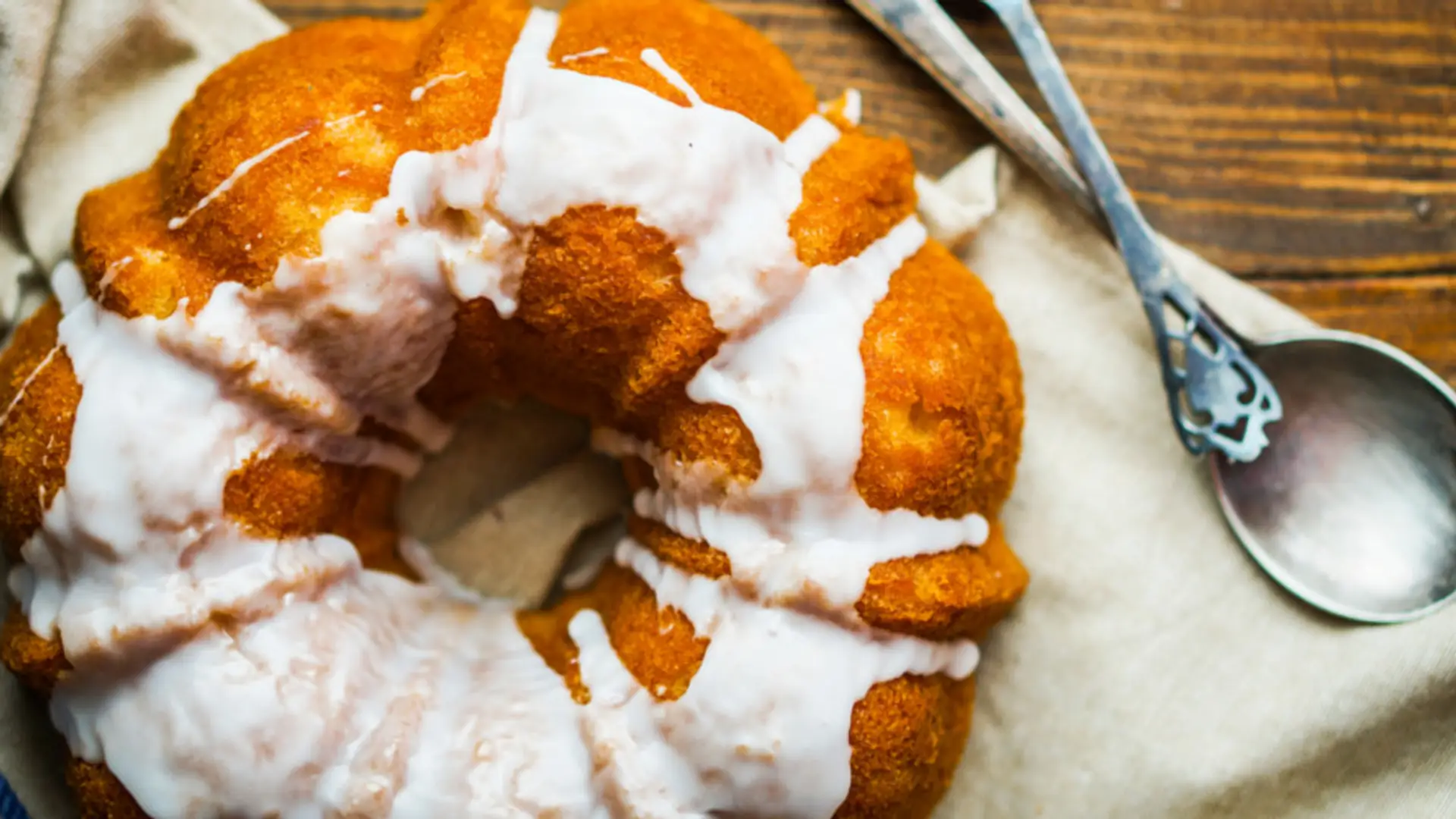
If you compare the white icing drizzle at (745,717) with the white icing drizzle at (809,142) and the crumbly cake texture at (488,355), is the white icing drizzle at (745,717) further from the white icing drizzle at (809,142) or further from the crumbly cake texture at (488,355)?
the white icing drizzle at (809,142)

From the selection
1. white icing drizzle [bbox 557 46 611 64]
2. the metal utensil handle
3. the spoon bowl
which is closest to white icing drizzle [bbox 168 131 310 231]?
white icing drizzle [bbox 557 46 611 64]

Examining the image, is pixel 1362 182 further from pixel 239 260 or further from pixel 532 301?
pixel 239 260

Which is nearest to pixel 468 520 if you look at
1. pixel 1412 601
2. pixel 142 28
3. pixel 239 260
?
pixel 239 260

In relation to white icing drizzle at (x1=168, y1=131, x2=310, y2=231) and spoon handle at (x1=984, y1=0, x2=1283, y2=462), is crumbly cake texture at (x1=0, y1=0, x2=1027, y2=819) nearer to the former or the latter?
white icing drizzle at (x1=168, y1=131, x2=310, y2=231)

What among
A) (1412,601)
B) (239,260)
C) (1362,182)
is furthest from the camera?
(1362,182)

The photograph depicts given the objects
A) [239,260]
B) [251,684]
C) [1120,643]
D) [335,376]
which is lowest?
[1120,643]

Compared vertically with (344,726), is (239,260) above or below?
above
